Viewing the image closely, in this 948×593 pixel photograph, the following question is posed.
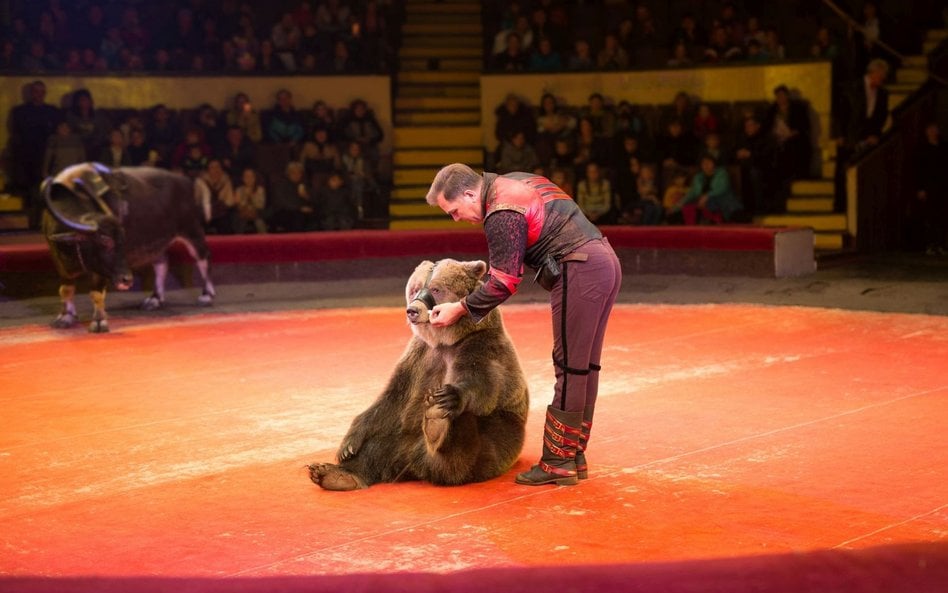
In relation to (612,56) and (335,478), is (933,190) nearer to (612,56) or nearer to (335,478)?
(612,56)

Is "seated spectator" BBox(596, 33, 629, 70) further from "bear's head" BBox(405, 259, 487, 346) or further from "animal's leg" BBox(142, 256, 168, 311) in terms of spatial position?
"bear's head" BBox(405, 259, 487, 346)

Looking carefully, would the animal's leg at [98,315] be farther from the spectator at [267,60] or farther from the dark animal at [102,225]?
the spectator at [267,60]

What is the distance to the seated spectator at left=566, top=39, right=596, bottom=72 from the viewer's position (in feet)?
62.5

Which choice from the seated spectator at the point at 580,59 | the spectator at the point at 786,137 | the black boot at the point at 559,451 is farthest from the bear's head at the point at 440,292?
the seated spectator at the point at 580,59

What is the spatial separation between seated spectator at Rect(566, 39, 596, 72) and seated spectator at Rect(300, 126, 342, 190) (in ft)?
12.9

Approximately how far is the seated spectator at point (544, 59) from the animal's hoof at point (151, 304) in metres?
8.01

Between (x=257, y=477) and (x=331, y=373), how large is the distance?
3.12 metres

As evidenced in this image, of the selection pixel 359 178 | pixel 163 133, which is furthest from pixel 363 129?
pixel 163 133

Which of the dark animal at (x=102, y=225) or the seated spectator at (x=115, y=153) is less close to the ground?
the seated spectator at (x=115, y=153)

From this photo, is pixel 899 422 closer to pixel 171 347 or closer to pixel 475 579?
pixel 475 579

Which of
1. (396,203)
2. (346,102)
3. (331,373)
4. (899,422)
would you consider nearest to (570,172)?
(396,203)

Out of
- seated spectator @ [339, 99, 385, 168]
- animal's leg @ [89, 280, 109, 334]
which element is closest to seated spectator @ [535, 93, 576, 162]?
seated spectator @ [339, 99, 385, 168]

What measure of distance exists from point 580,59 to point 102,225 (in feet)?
30.8

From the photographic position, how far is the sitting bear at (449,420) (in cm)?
597
